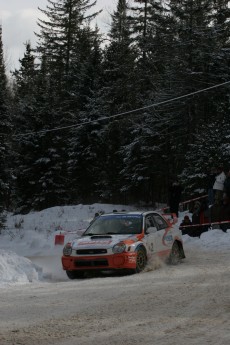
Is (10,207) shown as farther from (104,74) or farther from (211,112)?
(211,112)

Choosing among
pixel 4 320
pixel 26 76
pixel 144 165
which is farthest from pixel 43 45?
pixel 4 320

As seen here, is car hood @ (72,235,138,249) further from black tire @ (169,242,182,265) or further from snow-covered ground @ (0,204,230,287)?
black tire @ (169,242,182,265)

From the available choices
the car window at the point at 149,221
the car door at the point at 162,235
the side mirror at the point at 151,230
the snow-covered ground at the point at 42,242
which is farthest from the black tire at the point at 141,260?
the snow-covered ground at the point at 42,242

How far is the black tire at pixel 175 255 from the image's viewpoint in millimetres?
13758

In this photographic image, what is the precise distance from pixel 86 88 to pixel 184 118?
11.0 metres

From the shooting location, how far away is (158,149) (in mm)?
33812

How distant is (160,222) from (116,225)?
4.69 ft

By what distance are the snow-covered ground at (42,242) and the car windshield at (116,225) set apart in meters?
0.51

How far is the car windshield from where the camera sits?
43.2ft

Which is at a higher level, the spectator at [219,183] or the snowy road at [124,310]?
the spectator at [219,183]

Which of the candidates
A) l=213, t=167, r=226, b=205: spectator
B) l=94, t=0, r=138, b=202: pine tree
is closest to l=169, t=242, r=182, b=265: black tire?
l=213, t=167, r=226, b=205: spectator

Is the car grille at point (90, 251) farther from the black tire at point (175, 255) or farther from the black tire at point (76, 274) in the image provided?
the black tire at point (175, 255)

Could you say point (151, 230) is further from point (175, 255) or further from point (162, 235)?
point (175, 255)

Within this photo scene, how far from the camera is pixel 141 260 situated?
12328 mm
